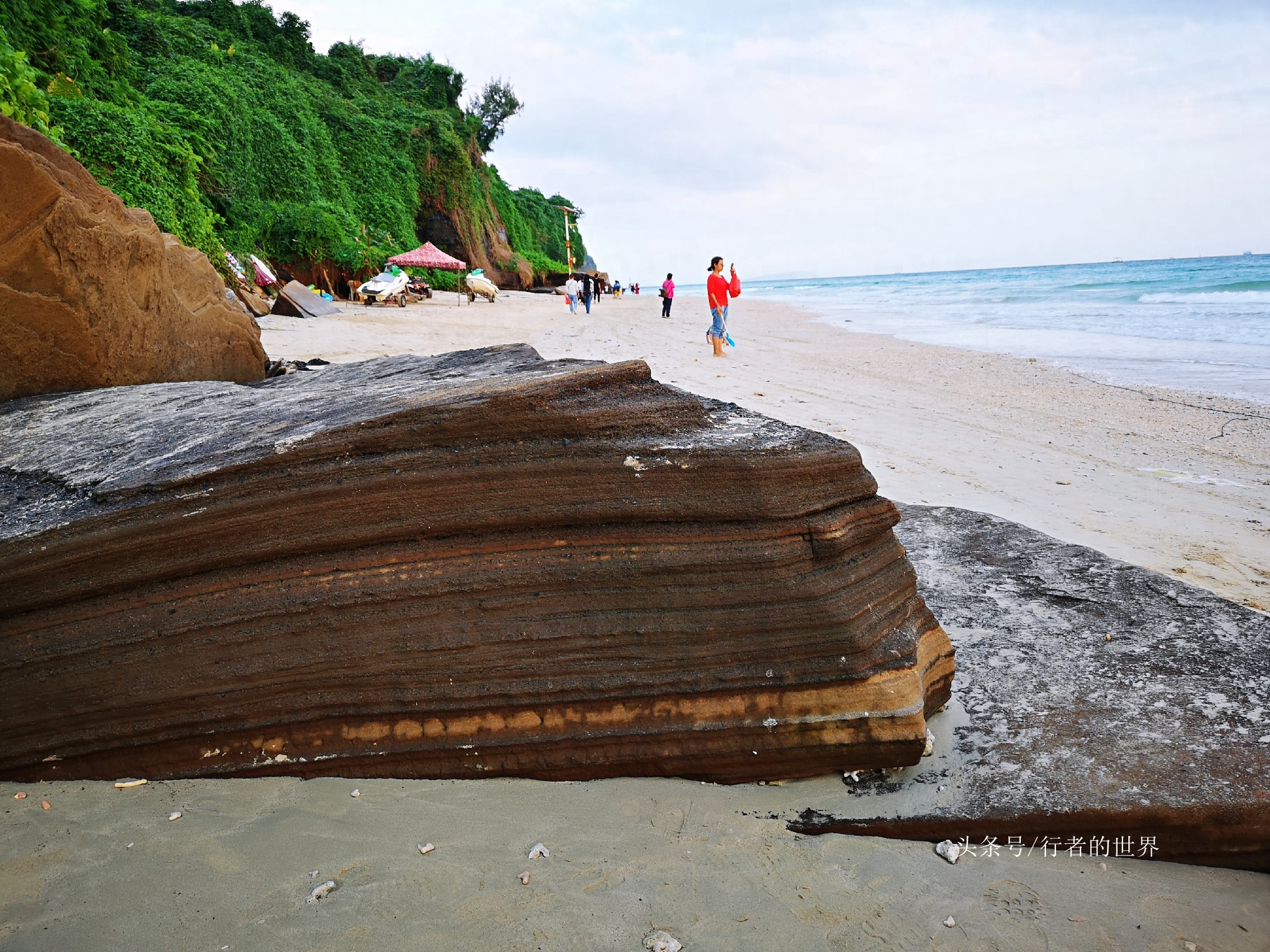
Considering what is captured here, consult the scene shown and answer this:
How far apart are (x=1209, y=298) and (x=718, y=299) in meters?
29.2

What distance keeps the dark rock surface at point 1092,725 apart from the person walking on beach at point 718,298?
1037 centimetres

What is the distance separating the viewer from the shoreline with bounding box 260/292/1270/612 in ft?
16.2

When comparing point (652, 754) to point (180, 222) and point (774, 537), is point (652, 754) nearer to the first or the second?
point (774, 537)

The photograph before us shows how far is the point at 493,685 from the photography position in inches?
86.4

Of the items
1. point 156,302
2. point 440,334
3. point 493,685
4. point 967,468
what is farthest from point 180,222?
point 493,685

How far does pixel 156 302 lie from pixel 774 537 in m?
3.52

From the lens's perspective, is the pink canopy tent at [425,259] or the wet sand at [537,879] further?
the pink canopy tent at [425,259]

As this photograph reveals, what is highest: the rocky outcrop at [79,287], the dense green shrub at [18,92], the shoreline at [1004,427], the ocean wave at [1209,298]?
the dense green shrub at [18,92]

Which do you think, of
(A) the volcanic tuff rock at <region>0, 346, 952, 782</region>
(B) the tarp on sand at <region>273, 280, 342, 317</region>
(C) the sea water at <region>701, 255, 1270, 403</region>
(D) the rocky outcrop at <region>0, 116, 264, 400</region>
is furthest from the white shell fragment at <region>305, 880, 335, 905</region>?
(B) the tarp on sand at <region>273, 280, 342, 317</region>

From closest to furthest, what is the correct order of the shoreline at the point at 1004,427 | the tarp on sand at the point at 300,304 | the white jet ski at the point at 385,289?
the shoreline at the point at 1004,427, the tarp on sand at the point at 300,304, the white jet ski at the point at 385,289

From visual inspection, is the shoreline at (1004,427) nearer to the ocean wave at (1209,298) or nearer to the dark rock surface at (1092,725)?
the dark rock surface at (1092,725)

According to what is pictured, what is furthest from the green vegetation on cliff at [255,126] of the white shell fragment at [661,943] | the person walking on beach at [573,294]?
the white shell fragment at [661,943]

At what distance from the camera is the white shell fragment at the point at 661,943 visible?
1703 mm

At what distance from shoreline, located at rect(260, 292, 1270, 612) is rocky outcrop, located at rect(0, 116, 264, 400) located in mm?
4519
